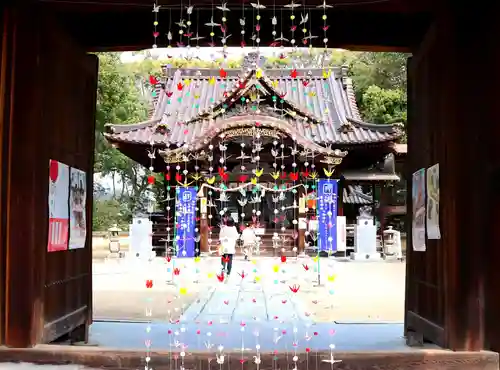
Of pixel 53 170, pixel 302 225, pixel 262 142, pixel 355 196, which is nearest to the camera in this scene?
pixel 53 170

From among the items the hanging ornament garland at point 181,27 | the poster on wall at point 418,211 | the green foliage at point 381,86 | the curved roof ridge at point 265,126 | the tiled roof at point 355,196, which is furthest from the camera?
the green foliage at point 381,86

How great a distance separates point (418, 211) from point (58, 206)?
11.3 ft

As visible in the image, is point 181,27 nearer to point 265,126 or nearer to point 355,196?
point 265,126

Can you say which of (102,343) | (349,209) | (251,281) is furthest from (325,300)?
(349,209)

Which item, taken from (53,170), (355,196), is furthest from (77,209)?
(355,196)

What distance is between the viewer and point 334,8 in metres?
4.62

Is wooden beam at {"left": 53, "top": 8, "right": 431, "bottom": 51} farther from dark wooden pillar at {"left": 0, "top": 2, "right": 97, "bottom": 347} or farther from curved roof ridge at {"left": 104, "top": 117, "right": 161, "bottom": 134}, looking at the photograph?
curved roof ridge at {"left": 104, "top": 117, "right": 161, "bottom": 134}

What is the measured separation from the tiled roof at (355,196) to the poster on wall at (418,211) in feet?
52.0

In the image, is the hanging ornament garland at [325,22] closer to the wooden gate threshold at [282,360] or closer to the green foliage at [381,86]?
the wooden gate threshold at [282,360]

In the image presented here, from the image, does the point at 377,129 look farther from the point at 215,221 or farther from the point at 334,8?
the point at 334,8

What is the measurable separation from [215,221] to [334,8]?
46.1 feet

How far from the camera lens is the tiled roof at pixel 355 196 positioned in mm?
21391

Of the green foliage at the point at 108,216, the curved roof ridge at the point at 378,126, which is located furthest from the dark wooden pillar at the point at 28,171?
the green foliage at the point at 108,216

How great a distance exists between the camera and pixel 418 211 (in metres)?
5.10
